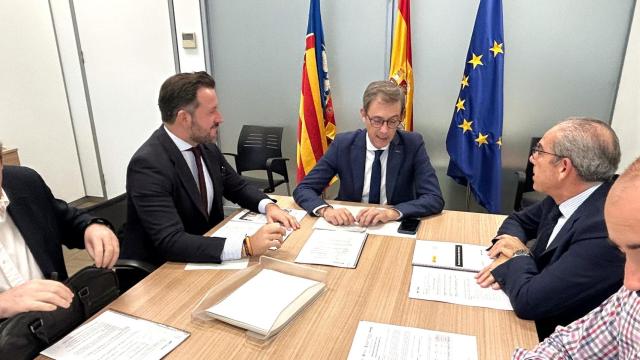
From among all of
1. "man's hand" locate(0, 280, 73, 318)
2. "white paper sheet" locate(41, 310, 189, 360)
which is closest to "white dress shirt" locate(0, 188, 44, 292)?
"man's hand" locate(0, 280, 73, 318)

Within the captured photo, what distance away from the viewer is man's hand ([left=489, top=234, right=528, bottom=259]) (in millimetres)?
1470

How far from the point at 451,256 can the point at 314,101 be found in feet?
7.41

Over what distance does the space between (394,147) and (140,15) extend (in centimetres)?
307

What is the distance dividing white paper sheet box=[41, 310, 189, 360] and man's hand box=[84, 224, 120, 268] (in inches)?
12.2

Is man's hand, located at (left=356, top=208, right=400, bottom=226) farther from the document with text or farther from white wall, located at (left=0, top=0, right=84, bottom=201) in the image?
white wall, located at (left=0, top=0, right=84, bottom=201)

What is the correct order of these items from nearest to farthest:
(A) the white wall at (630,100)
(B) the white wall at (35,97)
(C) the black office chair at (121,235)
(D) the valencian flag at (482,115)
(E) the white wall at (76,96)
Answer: (C) the black office chair at (121,235), (A) the white wall at (630,100), (D) the valencian flag at (482,115), (B) the white wall at (35,97), (E) the white wall at (76,96)

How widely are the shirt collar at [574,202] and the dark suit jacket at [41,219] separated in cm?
175

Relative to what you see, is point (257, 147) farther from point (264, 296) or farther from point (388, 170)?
point (264, 296)

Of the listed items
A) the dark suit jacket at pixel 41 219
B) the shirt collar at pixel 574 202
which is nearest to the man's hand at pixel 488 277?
the shirt collar at pixel 574 202

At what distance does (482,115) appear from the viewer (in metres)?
3.21

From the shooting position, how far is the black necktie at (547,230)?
1.48 m

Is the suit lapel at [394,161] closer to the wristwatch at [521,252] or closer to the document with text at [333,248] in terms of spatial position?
the document with text at [333,248]

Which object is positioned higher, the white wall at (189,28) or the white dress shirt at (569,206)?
the white wall at (189,28)

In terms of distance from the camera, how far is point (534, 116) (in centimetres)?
342
